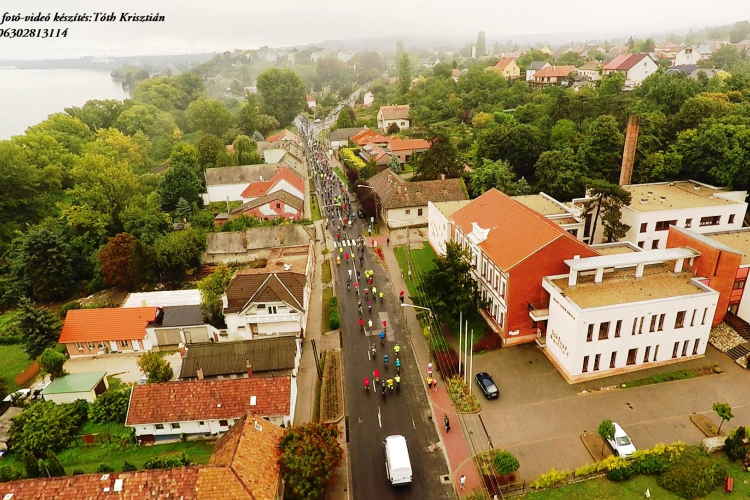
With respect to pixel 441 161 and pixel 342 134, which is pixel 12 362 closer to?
pixel 441 161

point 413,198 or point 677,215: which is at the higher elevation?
point 677,215

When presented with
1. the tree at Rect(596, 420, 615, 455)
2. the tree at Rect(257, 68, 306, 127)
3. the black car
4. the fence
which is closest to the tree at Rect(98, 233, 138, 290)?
the fence

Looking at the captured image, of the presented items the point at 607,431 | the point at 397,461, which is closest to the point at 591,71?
the point at 607,431

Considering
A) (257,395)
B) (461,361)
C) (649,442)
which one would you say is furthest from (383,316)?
(649,442)

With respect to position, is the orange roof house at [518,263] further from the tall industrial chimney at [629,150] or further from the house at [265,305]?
the tall industrial chimney at [629,150]

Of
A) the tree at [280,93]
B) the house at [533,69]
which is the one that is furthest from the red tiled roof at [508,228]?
the tree at [280,93]

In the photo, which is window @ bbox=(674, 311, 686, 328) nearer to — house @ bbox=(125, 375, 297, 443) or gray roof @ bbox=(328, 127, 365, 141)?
house @ bbox=(125, 375, 297, 443)

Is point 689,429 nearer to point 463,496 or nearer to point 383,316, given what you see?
point 463,496
